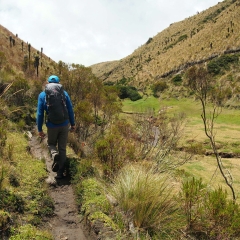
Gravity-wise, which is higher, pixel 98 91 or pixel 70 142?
pixel 98 91

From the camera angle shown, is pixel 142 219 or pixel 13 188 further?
pixel 13 188

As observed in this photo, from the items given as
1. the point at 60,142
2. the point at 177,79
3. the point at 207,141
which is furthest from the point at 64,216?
the point at 177,79

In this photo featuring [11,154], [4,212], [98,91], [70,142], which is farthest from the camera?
[98,91]

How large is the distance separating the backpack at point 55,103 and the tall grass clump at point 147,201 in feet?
6.20

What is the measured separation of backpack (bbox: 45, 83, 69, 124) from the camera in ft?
17.3

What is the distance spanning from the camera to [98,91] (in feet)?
46.3

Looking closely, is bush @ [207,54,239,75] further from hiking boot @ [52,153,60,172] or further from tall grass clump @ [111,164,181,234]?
tall grass clump @ [111,164,181,234]

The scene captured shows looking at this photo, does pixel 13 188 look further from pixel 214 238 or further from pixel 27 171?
pixel 214 238

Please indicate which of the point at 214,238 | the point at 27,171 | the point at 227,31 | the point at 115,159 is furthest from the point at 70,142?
the point at 227,31

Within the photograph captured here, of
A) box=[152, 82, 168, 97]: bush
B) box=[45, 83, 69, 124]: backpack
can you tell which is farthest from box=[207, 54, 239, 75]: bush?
box=[45, 83, 69, 124]: backpack

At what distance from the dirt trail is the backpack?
4.16 ft

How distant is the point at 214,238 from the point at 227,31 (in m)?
47.0

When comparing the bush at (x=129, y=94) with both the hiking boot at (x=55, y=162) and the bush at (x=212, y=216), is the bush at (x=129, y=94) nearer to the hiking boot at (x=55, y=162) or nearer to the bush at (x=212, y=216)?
the hiking boot at (x=55, y=162)

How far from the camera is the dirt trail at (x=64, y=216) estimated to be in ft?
12.9
